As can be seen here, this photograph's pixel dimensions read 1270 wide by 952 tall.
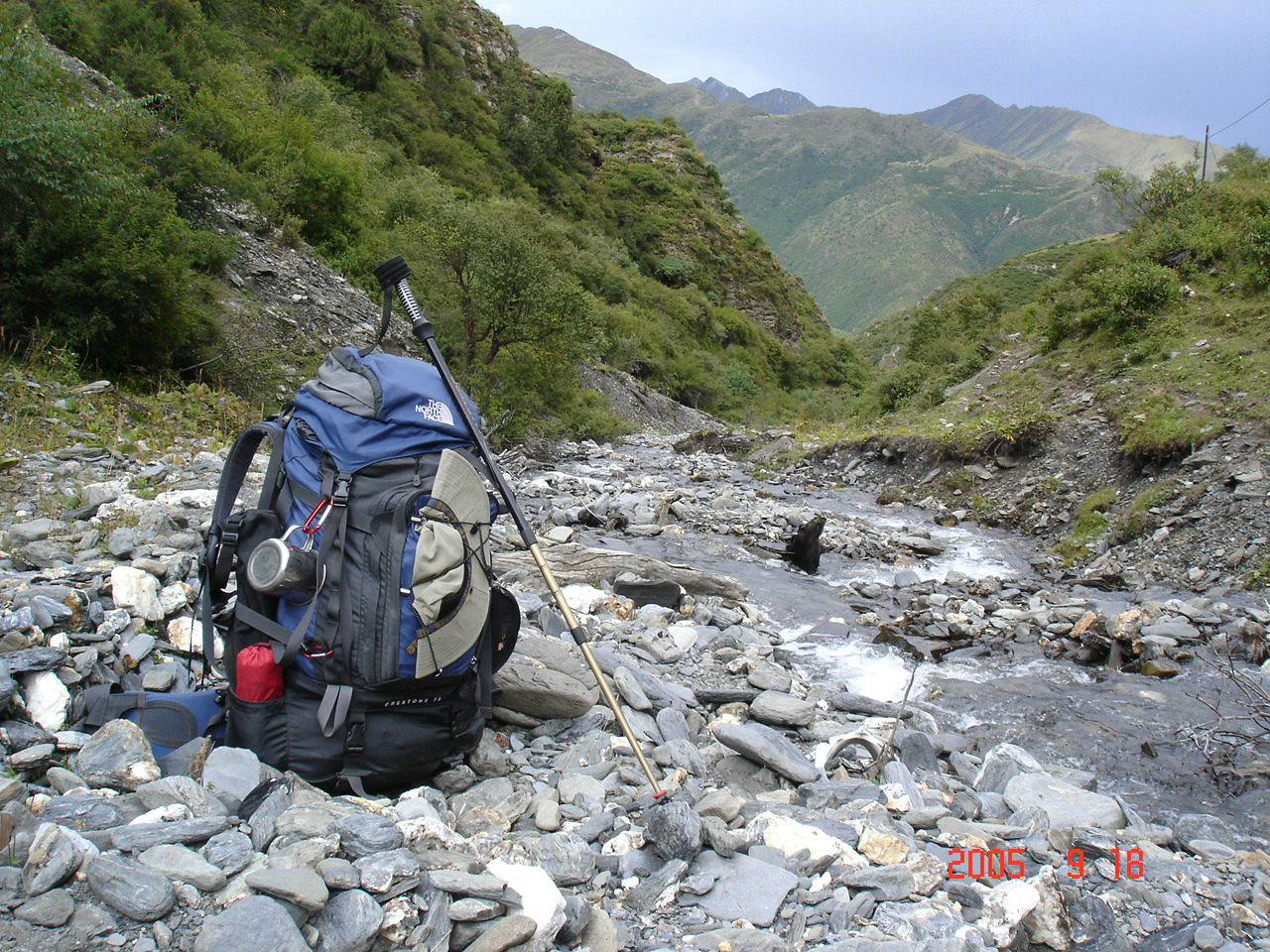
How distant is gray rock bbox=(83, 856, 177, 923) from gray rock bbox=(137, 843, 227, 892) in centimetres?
3

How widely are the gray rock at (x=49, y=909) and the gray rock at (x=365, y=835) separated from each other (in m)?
0.59

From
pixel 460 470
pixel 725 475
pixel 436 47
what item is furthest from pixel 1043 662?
pixel 436 47

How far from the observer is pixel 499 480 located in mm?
2895

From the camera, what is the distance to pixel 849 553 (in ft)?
32.7

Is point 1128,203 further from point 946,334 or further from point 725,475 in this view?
point 725,475

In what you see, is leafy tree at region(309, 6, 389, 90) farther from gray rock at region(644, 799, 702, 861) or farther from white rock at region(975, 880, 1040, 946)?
white rock at region(975, 880, 1040, 946)

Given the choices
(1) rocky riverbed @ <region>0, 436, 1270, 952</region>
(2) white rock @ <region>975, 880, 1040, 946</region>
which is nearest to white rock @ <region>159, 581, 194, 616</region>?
(1) rocky riverbed @ <region>0, 436, 1270, 952</region>

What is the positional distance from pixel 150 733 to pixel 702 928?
2072 mm

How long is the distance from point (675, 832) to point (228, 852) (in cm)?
130

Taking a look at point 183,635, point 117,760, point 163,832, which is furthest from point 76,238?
point 163,832

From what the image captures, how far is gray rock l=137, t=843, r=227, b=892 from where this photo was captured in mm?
1641

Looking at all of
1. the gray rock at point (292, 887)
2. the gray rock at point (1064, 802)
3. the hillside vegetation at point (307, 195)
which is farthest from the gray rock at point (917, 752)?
the hillside vegetation at point (307, 195)

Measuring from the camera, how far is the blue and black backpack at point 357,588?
2402mm

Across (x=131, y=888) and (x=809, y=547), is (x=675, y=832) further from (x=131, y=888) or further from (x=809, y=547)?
(x=809, y=547)
